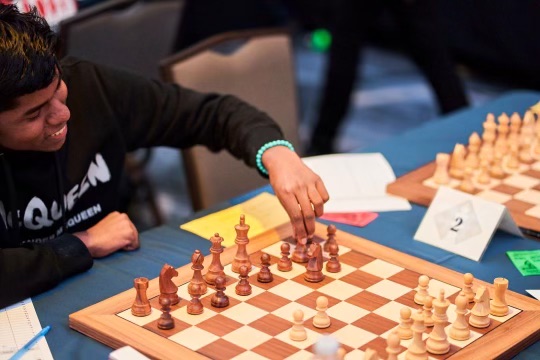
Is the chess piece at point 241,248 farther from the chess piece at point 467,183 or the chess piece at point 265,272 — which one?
the chess piece at point 467,183

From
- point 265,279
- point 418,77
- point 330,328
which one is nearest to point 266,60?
point 265,279

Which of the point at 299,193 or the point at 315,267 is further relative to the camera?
the point at 299,193

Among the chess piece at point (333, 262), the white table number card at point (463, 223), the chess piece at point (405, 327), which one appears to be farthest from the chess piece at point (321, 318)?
the white table number card at point (463, 223)

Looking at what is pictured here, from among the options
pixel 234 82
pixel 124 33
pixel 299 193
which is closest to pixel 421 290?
pixel 299 193

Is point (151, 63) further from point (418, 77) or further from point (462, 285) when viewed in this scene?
point (418, 77)

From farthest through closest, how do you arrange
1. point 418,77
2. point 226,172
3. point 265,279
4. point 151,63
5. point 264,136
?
point 418,77, point 151,63, point 226,172, point 264,136, point 265,279

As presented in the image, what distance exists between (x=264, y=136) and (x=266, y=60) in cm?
83

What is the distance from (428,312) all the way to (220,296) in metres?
0.39

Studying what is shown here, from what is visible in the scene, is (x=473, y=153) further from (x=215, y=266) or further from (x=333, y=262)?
(x=215, y=266)

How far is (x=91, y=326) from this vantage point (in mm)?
1775

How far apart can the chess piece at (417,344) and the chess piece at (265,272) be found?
1.21 ft

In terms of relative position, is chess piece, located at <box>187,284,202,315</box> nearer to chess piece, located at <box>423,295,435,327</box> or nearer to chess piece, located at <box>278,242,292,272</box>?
chess piece, located at <box>278,242,292,272</box>

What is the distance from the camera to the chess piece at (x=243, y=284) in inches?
73.9

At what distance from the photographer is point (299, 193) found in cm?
213
